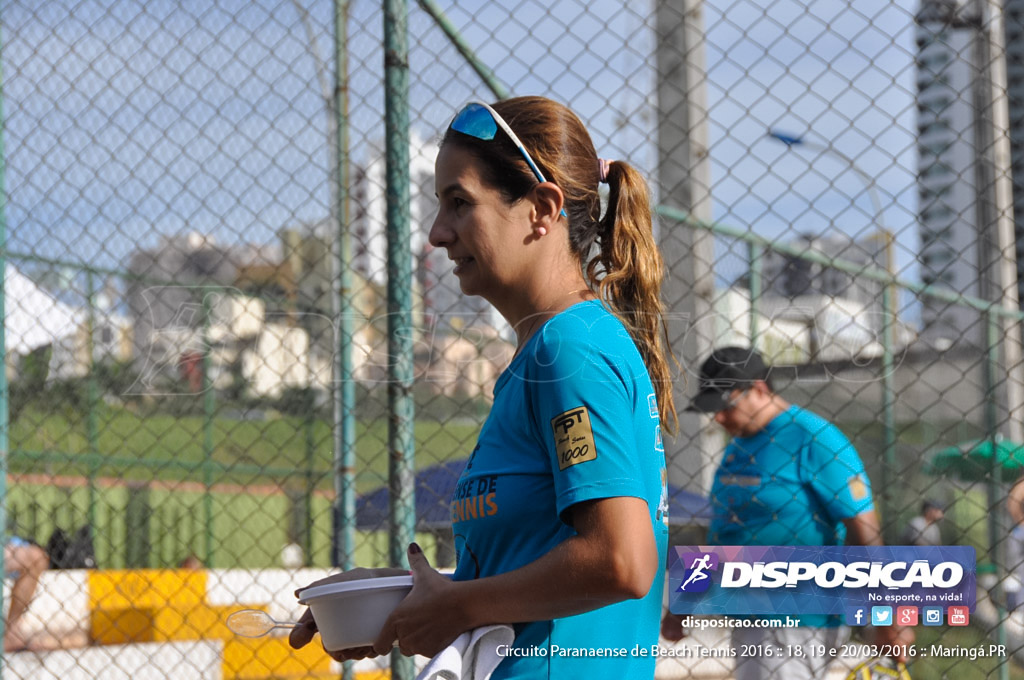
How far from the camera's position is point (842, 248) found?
312 centimetres

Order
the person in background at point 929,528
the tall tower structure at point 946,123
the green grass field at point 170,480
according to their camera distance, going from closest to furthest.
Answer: the tall tower structure at point 946,123, the green grass field at point 170,480, the person in background at point 929,528

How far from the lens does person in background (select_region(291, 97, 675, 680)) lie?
134 cm

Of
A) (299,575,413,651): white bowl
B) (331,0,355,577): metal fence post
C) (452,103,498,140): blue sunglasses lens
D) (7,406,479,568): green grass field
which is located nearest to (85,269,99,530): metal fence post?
(7,406,479,568): green grass field

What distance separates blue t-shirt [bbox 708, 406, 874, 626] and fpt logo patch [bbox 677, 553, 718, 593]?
4.21ft

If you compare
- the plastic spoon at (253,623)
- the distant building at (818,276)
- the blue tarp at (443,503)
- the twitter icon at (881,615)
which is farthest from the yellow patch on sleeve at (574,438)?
the distant building at (818,276)

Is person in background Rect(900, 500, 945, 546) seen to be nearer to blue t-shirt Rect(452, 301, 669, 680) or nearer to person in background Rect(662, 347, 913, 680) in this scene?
person in background Rect(662, 347, 913, 680)

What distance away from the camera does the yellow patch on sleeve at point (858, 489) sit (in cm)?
357

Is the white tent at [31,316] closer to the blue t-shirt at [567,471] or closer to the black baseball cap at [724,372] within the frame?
the black baseball cap at [724,372]

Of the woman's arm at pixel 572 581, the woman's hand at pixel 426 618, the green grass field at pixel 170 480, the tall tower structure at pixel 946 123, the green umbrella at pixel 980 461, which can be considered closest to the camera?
the woman's arm at pixel 572 581

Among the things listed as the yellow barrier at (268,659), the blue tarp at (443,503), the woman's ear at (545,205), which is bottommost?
the yellow barrier at (268,659)

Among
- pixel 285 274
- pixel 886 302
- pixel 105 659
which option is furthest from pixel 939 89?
pixel 105 659

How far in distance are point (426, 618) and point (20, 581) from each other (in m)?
4.51

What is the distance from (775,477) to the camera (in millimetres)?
3762

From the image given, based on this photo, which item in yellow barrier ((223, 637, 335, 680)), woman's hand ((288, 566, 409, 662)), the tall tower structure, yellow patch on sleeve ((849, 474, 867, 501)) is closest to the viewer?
woman's hand ((288, 566, 409, 662))
